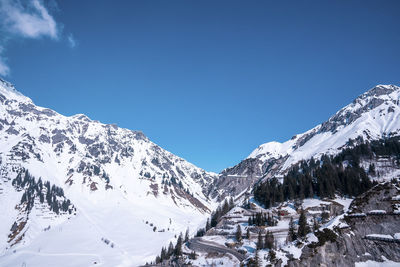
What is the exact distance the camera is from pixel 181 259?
94125 mm

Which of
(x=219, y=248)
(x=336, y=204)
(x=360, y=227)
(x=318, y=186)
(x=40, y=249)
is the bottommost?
(x=40, y=249)

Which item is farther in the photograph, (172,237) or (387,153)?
(172,237)

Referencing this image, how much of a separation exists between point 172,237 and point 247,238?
12062 cm

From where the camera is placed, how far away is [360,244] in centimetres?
3938

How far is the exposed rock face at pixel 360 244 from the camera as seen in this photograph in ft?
123

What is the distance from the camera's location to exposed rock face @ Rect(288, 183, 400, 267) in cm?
3747

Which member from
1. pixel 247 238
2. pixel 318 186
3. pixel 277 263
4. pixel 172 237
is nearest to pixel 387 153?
pixel 318 186

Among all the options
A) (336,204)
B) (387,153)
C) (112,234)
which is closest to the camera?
(336,204)

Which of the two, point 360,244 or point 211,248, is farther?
point 211,248

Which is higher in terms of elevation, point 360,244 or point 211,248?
point 360,244

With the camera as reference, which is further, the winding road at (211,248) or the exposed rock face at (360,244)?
the winding road at (211,248)

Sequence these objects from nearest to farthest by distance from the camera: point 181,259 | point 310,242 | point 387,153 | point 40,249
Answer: point 310,242 → point 181,259 → point 40,249 → point 387,153

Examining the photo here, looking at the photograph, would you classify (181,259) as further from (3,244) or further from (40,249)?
(3,244)

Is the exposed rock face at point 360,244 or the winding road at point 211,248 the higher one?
the exposed rock face at point 360,244
